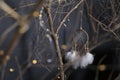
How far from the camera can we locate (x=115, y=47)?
2.80 m

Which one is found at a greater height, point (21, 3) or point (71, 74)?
point (21, 3)

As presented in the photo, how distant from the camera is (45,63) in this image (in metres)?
2.67

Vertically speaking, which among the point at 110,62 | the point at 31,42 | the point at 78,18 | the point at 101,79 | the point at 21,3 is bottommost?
the point at 101,79

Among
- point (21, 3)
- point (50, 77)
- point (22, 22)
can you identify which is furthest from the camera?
point (50, 77)

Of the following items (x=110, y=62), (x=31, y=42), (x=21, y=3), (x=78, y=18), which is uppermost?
(x=21, y=3)

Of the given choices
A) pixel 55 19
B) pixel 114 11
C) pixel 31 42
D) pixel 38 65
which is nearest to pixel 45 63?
pixel 38 65

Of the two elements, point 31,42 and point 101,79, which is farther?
point 101,79

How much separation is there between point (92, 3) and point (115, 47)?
0.53m

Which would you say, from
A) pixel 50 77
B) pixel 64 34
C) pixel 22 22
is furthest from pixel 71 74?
pixel 22 22

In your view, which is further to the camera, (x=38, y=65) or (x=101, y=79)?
(x=101, y=79)

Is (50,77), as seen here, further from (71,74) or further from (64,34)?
(64,34)

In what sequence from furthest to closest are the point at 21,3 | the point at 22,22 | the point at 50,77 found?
the point at 50,77
the point at 21,3
the point at 22,22

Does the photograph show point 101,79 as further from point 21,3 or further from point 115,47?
point 21,3

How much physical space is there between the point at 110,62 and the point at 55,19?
78 cm
